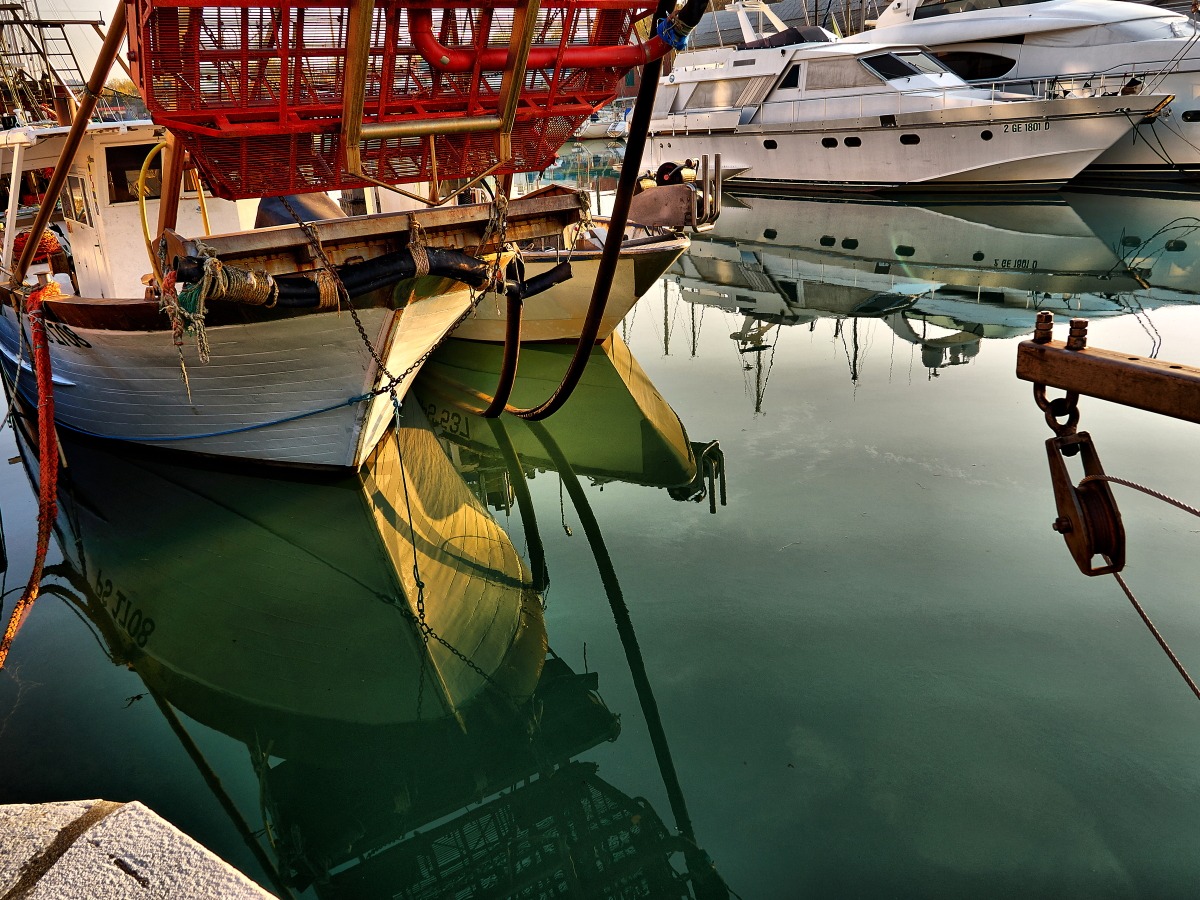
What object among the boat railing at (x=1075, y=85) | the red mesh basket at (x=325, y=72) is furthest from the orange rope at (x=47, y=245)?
the boat railing at (x=1075, y=85)

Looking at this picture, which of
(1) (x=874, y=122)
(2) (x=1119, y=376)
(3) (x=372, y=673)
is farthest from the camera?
(1) (x=874, y=122)

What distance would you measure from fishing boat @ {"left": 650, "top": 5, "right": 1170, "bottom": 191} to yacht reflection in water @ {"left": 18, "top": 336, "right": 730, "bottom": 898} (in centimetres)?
1606

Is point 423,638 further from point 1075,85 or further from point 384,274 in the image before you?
point 1075,85

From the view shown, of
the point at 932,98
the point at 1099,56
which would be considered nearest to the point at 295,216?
the point at 932,98

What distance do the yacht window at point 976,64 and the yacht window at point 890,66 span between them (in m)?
3.25

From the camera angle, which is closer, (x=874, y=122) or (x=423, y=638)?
(x=423, y=638)

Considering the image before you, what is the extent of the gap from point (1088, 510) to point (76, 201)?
9152 millimetres

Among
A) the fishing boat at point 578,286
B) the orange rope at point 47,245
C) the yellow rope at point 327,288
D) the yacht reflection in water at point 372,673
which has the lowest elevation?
the yacht reflection in water at point 372,673

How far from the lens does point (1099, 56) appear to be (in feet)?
72.8

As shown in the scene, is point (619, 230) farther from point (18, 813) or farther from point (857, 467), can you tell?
point (18, 813)

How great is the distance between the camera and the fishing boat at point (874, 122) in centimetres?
1953

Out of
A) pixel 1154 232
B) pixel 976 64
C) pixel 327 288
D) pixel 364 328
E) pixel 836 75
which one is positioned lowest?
pixel 1154 232

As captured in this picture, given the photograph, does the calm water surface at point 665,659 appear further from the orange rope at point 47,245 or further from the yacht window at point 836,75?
the yacht window at point 836,75

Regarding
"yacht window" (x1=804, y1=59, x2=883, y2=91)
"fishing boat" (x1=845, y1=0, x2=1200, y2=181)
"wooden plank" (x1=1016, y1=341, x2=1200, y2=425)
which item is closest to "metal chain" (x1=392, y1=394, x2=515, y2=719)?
"wooden plank" (x1=1016, y1=341, x2=1200, y2=425)
